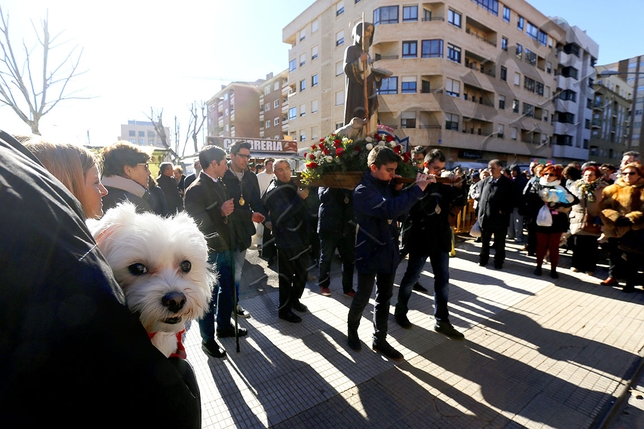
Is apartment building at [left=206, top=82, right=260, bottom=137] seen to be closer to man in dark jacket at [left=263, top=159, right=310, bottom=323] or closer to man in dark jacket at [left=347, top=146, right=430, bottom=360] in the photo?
man in dark jacket at [left=263, top=159, right=310, bottom=323]

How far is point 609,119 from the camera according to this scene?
2351 inches

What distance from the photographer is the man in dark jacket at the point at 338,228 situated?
→ 540 centimetres

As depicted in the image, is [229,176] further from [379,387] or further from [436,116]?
[436,116]

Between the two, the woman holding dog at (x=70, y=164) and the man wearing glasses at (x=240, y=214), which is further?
the man wearing glasses at (x=240, y=214)

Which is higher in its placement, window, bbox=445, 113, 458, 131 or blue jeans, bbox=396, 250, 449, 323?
window, bbox=445, 113, 458, 131

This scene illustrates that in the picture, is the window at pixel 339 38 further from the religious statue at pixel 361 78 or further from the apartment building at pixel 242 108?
the religious statue at pixel 361 78

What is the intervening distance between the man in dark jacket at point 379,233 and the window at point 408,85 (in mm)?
29114

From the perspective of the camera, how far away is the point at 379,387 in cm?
308

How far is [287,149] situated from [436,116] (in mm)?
16106

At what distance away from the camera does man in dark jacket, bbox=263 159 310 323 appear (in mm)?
4477

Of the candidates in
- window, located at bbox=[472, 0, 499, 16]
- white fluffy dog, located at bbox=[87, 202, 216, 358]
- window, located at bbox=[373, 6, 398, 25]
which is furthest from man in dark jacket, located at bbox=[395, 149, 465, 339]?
window, located at bbox=[472, 0, 499, 16]

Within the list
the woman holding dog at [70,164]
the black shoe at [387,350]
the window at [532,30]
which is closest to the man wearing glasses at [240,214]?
the black shoe at [387,350]

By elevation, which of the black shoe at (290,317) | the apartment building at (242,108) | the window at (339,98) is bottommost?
the black shoe at (290,317)

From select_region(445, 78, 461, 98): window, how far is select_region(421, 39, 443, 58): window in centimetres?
238
